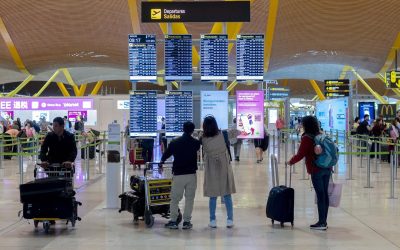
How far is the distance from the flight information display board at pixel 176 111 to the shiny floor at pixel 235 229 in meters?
1.45

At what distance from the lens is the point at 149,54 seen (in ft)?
35.2

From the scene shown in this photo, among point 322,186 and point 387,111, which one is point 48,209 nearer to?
point 322,186

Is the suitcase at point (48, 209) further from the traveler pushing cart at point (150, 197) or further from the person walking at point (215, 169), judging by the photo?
the person walking at point (215, 169)

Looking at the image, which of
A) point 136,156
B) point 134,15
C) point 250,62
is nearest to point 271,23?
point 134,15

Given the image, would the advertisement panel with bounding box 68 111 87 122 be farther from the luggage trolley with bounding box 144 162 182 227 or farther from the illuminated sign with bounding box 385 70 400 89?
the luggage trolley with bounding box 144 162 182 227

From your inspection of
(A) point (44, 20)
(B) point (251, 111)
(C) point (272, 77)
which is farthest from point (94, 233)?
(C) point (272, 77)

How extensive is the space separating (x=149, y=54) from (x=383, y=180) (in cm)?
744

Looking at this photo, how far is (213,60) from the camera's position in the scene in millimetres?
10930

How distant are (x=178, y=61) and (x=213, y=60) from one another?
0.66 m

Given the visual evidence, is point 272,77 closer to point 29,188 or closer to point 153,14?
point 153,14

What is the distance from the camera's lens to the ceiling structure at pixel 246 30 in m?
26.4

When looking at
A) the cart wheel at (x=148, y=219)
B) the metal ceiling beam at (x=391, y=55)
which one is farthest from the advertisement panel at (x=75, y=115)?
the cart wheel at (x=148, y=219)

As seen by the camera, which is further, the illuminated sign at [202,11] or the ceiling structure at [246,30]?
the ceiling structure at [246,30]

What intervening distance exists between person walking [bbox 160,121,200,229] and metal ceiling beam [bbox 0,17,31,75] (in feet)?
72.9
